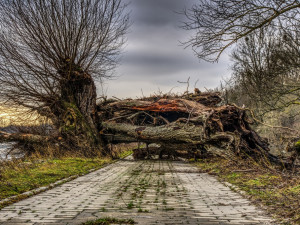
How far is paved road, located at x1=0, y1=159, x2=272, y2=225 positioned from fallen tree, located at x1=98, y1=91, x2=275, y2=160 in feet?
16.8

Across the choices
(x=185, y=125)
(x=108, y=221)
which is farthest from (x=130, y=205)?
(x=185, y=125)

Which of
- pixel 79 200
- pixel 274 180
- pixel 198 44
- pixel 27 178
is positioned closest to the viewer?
pixel 79 200

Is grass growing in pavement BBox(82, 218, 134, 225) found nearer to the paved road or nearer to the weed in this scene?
the paved road

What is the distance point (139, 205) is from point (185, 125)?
28.5 ft

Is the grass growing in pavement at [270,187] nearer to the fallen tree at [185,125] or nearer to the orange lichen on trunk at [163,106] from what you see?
the fallen tree at [185,125]

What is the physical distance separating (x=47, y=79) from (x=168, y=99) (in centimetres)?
664

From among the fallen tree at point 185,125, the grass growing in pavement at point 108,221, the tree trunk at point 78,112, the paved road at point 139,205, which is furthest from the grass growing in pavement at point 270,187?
the tree trunk at point 78,112

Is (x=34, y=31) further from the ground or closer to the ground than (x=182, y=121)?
further from the ground

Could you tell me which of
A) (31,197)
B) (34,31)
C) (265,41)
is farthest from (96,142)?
(265,41)

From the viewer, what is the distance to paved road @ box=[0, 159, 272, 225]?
13.2ft

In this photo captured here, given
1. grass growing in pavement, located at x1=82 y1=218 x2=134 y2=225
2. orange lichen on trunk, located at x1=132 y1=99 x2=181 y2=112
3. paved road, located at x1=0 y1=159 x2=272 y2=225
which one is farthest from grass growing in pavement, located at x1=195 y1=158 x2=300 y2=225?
orange lichen on trunk, located at x1=132 y1=99 x2=181 y2=112

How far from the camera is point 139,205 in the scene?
488cm

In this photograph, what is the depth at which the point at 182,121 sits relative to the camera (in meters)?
14.2

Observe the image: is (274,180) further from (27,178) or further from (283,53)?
(283,53)
